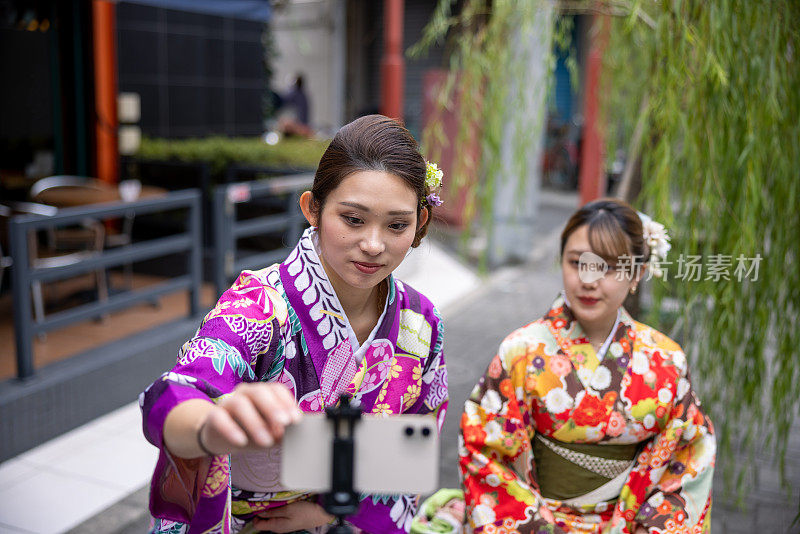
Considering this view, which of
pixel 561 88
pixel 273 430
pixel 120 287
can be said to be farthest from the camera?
pixel 561 88

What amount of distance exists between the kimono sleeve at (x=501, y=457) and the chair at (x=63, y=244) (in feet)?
12.1

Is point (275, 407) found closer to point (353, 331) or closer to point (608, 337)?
point (353, 331)

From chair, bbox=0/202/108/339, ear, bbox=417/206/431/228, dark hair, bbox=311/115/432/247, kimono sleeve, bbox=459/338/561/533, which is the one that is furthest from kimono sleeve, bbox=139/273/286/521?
chair, bbox=0/202/108/339

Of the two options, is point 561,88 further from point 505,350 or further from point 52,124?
point 505,350

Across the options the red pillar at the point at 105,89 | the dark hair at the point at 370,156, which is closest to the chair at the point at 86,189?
the red pillar at the point at 105,89

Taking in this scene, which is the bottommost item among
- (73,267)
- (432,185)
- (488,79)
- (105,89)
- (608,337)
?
(73,267)

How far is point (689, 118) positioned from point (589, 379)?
1130 mm

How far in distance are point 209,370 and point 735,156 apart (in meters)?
2.14

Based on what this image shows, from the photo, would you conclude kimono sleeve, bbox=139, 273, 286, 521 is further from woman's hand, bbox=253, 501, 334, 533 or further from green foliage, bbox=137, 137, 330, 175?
green foliage, bbox=137, 137, 330, 175

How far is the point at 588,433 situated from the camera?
2.24 meters

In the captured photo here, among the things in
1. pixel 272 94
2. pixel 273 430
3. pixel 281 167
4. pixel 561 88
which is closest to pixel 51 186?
pixel 281 167

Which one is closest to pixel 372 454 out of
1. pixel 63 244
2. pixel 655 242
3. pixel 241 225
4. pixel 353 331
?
pixel 353 331

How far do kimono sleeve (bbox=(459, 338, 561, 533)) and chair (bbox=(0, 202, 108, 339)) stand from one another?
3.69m

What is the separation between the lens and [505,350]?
2.33 metres
